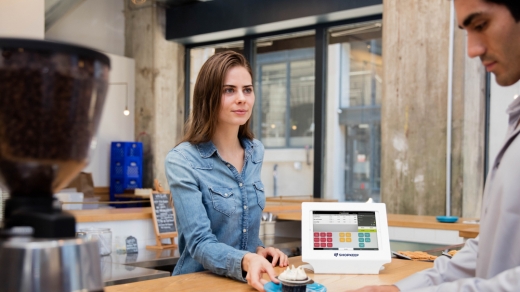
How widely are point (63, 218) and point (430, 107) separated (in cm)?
463

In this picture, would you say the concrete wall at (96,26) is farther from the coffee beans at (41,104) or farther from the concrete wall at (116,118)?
the coffee beans at (41,104)

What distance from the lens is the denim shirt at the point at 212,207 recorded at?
5.87 feet

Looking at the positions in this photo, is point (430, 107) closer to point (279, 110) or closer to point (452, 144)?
point (452, 144)

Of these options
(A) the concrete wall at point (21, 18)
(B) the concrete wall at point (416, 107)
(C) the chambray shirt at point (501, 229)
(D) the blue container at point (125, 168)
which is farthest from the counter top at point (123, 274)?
(D) the blue container at point (125, 168)

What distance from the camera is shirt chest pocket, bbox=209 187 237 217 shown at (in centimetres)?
191

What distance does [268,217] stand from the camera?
4508 mm

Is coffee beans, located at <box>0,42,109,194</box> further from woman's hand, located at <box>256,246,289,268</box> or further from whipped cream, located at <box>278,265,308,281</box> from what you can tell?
woman's hand, located at <box>256,246,289,268</box>

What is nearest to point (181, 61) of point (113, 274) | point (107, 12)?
point (107, 12)

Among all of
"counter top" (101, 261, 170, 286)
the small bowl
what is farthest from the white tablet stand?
the small bowl

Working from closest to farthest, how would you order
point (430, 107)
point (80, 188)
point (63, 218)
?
Result: point (63, 218), point (430, 107), point (80, 188)

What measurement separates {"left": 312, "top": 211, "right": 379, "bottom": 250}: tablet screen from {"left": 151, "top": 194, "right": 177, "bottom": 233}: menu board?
1.98 meters

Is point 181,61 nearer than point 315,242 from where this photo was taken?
No

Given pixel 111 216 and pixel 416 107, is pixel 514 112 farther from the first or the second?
pixel 416 107

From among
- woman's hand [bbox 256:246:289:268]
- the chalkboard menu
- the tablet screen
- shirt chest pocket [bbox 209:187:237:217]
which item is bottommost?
the chalkboard menu
